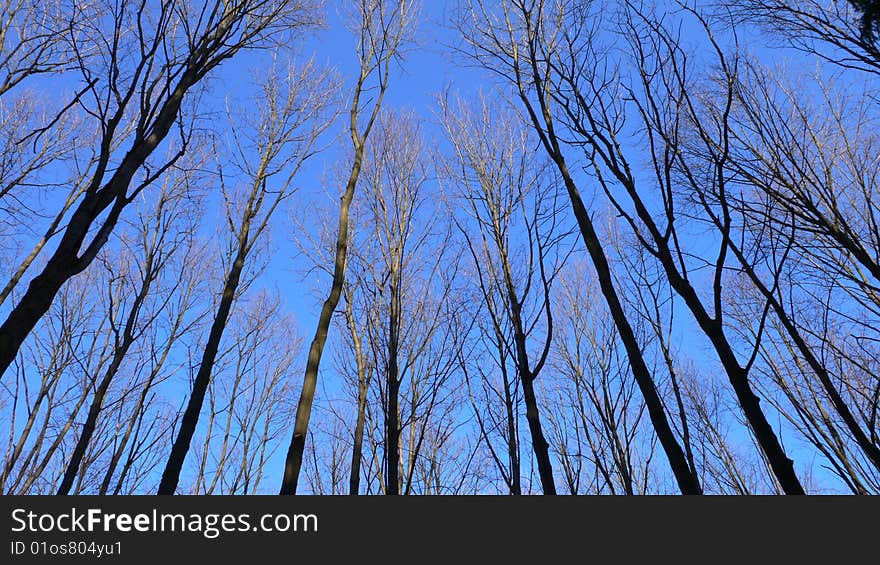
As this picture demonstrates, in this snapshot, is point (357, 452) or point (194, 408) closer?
point (194, 408)

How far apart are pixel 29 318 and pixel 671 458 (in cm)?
246

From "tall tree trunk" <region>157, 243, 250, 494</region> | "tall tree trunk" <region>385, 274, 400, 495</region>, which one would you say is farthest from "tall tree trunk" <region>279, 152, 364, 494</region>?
"tall tree trunk" <region>385, 274, 400, 495</region>

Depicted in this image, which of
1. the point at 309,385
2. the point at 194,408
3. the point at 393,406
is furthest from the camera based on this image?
the point at 393,406

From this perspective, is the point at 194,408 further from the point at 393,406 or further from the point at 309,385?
the point at 393,406

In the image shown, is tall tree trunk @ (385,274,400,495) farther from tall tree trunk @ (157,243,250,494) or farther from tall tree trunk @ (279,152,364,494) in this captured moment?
tall tree trunk @ (279,152,364,494)

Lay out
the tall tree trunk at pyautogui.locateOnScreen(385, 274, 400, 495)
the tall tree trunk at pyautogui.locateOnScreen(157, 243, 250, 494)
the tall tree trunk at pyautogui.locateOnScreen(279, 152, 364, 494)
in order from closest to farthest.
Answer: the tall tree trunk at pyautogui.locateOnScreen(279, 152, 364, 494), the tall tree trunk at pyautogui.locateOnScreen(157, 243, 250, 494), the tall tree trunk at pyautogui.locateOnScreen(385, 274, 400, 495)

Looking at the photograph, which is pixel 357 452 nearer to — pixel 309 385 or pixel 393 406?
pixel 393 406

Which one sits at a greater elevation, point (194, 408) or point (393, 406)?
point (393, 406)

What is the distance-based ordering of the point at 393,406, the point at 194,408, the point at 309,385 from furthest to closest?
the point at 393,406 → the point at 194,408 → the point at 309,385

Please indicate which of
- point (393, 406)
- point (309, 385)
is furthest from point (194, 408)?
point (393, 406)
